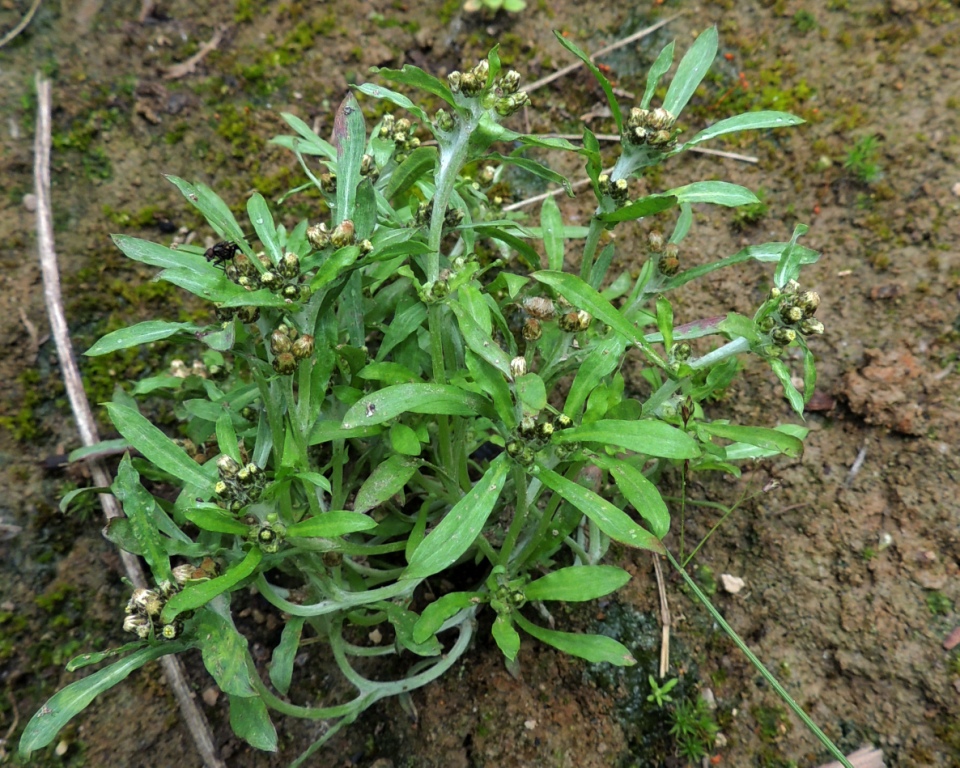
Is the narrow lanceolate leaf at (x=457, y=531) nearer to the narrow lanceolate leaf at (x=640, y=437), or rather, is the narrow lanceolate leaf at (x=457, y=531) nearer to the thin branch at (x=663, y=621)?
the narrow lanceolate leaf at (x=640, y=437)

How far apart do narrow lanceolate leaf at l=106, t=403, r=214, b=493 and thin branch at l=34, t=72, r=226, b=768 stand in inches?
10.9

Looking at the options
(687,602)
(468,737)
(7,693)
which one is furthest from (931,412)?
(7,693)

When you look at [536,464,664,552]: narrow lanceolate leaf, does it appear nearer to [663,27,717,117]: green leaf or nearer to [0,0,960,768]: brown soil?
[0,0,960,768]: brown soil

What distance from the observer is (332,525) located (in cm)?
143

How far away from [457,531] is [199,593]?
0.54 meters

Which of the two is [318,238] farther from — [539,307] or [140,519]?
[140,519]

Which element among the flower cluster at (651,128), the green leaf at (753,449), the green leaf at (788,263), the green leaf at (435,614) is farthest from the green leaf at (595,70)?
the green leaf at (435,614)

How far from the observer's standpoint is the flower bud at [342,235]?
4.72ft

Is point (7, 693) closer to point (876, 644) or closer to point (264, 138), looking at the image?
point (264, 138)

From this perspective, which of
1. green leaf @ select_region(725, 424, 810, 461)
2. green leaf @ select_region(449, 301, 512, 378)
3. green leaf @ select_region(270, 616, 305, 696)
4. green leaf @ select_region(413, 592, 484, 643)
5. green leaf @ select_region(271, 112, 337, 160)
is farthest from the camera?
green leaf @ select_region(271, 112, 337, 160)

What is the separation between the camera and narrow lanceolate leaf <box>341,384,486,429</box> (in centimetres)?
143

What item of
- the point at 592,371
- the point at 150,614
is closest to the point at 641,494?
the point at 592,371

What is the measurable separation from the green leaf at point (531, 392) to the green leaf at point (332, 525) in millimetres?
412

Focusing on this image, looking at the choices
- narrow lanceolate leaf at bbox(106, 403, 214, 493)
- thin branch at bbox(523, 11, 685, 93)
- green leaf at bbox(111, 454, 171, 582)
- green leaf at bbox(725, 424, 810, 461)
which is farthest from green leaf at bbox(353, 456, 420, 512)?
thin branch at bbox(523, 11, 685, 93)
